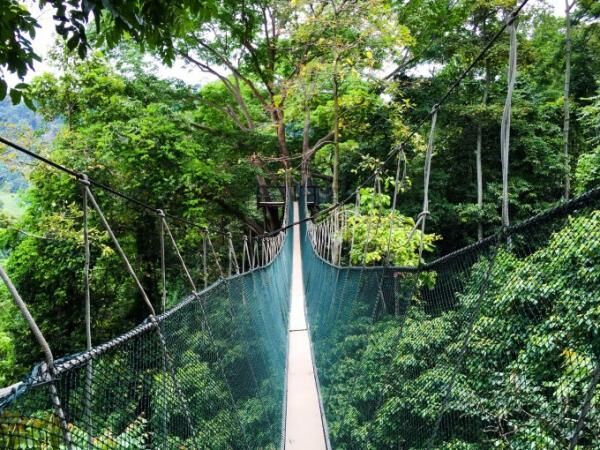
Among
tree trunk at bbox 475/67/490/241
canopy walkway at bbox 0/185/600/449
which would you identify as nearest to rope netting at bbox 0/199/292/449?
canopy walkway at bbox 0/185/600/449

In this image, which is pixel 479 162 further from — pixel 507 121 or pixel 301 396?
pixel 507 121

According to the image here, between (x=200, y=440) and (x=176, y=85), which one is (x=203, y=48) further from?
(x=200, y=440)

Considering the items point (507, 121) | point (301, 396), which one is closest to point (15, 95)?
point (507, 121)

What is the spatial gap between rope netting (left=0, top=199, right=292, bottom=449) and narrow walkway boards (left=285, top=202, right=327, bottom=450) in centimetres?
22

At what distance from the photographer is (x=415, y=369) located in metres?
1.31

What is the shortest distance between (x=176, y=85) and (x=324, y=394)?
6.12 metres

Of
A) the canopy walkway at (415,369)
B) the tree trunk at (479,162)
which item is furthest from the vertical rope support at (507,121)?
the tree trunk at (479,162)

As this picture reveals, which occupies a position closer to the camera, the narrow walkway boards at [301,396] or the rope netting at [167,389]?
the rope netting at [167,389]

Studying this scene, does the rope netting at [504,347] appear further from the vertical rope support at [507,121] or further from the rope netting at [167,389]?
the rope netting at [167,389]

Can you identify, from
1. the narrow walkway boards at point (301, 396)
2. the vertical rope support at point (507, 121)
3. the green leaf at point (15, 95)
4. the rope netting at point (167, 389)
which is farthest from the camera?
the narrow walkway boards at point (301, 396)

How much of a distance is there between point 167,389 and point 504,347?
753 millimetres

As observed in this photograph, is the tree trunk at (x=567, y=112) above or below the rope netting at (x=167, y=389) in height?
above

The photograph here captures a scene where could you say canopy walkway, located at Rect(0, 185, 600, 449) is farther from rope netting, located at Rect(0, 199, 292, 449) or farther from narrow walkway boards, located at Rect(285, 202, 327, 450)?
narrow walkway boards, located at Rect(285, 202, 327, 450)

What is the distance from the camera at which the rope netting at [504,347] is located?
71cm
